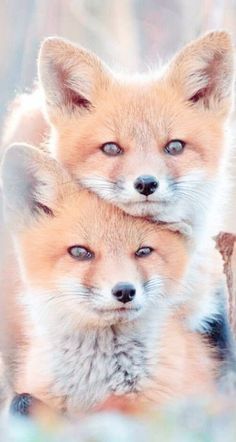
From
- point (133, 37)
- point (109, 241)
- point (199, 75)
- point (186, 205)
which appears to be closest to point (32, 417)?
point (109, 241)

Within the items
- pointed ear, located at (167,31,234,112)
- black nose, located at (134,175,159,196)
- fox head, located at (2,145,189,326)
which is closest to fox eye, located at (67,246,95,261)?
fox head, located at (2,145,189,326)

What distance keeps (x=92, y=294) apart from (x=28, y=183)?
7.4 inches

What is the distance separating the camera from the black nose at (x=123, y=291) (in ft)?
4.84

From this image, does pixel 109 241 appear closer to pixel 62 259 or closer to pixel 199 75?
pixel 62 259

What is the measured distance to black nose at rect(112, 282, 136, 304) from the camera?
147cm

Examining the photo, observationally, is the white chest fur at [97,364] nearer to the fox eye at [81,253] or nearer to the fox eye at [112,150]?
the fox eye at [81,253]

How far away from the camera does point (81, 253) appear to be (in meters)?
1.53

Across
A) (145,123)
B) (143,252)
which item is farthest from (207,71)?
(143,252)

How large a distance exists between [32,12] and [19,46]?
6cm

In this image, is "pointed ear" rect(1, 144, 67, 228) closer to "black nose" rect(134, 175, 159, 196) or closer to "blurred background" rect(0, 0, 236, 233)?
"black nose" rect(134, 175, 159, 196)

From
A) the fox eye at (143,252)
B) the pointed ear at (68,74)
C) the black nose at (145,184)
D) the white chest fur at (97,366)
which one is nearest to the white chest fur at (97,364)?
the white chest fur at (97,366)

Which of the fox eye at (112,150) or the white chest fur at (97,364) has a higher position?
the fox eye at (112,150)

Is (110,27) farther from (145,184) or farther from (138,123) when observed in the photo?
(145,184)

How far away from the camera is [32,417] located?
1540mm
